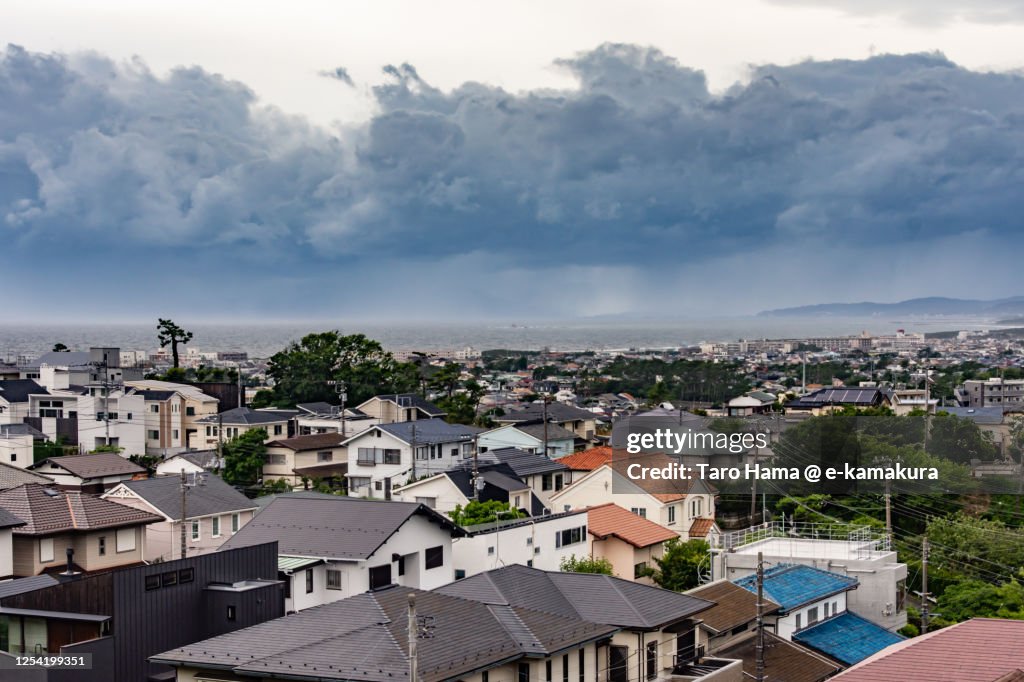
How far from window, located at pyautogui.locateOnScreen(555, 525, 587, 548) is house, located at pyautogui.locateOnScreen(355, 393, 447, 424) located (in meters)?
27.3

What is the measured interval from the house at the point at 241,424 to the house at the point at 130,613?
103 feet

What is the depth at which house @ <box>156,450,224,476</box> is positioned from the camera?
4023cm

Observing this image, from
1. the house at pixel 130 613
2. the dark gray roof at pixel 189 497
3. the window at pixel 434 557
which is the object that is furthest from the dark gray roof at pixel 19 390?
the house at pixel 130 613

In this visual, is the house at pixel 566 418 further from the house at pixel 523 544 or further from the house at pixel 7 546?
the house at pixel 7 546

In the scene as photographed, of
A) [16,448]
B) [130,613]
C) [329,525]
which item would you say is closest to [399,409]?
[16,448]

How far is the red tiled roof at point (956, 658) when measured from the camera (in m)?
12.3

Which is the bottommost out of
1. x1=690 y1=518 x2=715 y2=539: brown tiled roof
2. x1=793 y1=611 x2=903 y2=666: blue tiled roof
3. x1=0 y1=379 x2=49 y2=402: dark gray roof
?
x1=793 y1=611 x2=903 y2=666: blue tiled roof

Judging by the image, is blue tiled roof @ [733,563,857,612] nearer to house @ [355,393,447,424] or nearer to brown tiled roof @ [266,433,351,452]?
brown tiled roof @ [266,433,351,452]

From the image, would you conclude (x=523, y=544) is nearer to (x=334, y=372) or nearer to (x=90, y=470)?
(x=90, y=470)

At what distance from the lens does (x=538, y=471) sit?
1535 inches

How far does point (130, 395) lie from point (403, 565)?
35.0 meters

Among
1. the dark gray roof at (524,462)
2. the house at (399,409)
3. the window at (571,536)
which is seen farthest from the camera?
the house at (399,409)

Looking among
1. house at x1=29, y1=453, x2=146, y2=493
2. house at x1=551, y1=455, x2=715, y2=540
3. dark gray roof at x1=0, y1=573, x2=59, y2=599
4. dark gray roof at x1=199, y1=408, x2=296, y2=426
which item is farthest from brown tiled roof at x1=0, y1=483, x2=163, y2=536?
dark gray roof at x1=199, y1=408, x2=296, y2=426

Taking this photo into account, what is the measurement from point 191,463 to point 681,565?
2005 cm
